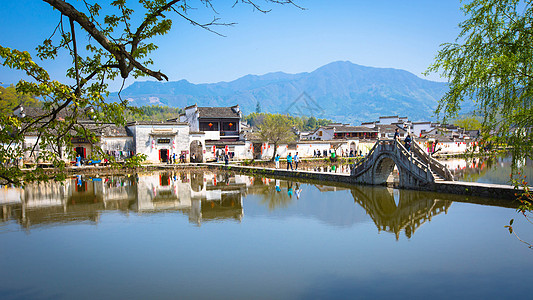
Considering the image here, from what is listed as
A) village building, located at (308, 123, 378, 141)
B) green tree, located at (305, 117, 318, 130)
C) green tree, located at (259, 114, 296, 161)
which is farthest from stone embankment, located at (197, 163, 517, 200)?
green tree, located at (305, 117, 318, 130)

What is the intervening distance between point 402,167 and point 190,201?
10780 millimetres

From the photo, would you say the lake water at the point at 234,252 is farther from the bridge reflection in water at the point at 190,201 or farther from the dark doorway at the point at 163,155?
the dark doorway at the point at 163,155

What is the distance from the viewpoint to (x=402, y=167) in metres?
19.1

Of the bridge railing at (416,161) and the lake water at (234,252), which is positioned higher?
the bridge railing at (416,161)

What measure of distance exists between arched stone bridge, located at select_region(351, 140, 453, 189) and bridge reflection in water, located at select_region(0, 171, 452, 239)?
957 mm

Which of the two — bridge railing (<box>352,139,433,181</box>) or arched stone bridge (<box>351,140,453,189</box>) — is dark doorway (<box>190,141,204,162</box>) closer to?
arched stone bridge (<box>351,140,453,189</box>)

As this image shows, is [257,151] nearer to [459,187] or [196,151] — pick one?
[196,151]

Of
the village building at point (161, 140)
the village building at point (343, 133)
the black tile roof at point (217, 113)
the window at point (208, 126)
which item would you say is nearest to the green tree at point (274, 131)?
the black tile roof at point (217, 113)

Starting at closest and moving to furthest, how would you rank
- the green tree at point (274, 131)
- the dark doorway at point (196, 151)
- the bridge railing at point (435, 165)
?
the bridge railing at point (435, 165) < the dark doorway at point (196, 151) < the green tree at point (274, 131)

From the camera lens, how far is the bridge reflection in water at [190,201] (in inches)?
507

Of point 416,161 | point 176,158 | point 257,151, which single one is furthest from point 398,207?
point 257,151

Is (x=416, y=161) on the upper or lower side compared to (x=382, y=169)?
upper

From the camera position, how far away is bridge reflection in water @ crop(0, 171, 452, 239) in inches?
507

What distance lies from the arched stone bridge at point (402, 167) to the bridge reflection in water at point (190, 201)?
0.96m
